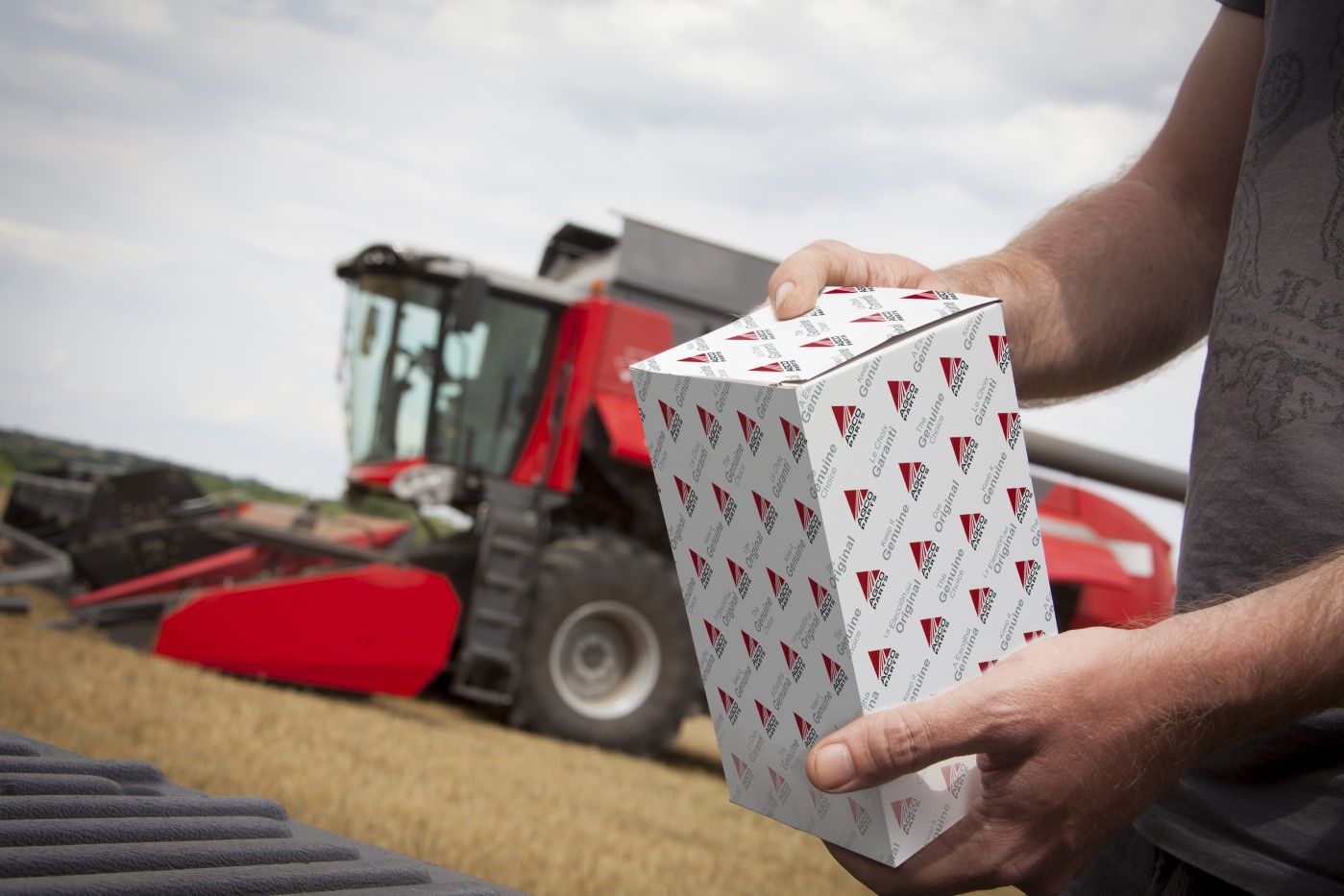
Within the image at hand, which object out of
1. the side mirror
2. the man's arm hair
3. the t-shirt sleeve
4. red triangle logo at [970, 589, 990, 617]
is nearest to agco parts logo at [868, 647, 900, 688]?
red triangle logo at [970, 589, 990, 617]

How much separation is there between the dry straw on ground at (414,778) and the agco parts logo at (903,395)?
8.41ft

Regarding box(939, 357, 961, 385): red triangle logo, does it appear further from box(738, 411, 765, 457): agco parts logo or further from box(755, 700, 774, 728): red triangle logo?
box(755, 700, 774, 728): red triangle logo

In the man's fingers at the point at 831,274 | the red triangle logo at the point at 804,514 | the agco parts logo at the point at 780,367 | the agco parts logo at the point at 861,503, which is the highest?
the man's fingers at the point at 831,274

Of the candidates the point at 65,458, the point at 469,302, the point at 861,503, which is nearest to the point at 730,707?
the point at 861,503

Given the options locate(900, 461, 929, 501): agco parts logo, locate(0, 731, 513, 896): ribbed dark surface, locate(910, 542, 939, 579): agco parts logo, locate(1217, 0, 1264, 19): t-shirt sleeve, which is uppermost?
locate(1217, 0, 1264, 19): t-shirt sleeve

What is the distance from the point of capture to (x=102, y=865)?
829 millimetres

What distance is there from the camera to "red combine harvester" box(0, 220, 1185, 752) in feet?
18.6

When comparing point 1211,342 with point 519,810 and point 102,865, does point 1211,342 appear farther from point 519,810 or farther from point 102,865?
point 519,810

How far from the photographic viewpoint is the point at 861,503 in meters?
0.92

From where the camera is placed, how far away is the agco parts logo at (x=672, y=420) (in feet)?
3.29

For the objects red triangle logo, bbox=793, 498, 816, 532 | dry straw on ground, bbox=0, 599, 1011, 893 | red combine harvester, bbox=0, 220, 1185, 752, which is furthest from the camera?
red combine harvester, bbox=0, 220, 1185, 752

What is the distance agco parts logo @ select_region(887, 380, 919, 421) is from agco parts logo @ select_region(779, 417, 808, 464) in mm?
108

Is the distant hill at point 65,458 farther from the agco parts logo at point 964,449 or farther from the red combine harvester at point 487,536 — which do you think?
the agco parts logo at point 964,449

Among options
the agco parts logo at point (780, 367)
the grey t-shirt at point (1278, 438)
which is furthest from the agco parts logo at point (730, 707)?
the grey t-shirt at point (1278, 438)
